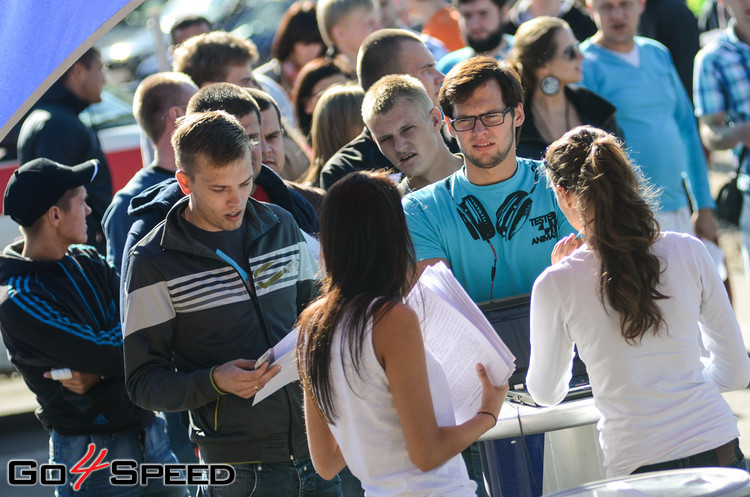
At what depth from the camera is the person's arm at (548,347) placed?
8.86ft

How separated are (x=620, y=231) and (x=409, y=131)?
163 centimetres

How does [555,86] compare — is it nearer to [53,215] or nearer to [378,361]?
[53,215]

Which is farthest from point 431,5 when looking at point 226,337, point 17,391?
point 226,337

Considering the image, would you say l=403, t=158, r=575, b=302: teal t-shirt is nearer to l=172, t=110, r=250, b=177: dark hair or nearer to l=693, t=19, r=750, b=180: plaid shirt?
l=172, t=110, r=250, b=177: dark hair

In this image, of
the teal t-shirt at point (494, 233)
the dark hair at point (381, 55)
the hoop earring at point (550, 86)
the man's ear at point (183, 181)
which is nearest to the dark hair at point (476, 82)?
the teal t-shirt at point (494, 233)

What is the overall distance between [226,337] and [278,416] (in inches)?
11.8

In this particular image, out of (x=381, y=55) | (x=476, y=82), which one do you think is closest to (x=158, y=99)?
(x=381, y=55)

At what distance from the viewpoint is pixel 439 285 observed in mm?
2648

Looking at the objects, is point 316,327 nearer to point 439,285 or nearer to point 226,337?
point 439,285

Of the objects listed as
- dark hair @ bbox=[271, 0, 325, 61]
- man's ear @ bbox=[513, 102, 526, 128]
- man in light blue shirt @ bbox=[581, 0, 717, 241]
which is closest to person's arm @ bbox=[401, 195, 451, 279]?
man's ear @ bbox=[513, 102, 526, 128]

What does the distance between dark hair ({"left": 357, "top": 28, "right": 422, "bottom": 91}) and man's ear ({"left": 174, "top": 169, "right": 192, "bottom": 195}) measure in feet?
6.61

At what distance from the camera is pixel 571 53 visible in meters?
5.25

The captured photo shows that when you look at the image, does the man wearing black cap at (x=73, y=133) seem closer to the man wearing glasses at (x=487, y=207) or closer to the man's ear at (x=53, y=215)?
the man's ear at (x=53, y=215)

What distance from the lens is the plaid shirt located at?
589 cm
